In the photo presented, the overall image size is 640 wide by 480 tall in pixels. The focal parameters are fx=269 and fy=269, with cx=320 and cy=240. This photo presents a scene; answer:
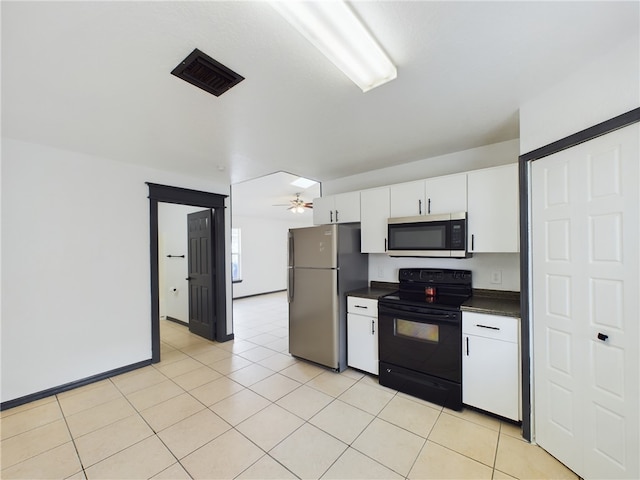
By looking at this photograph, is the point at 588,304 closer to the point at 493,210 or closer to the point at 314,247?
the point at 493,210

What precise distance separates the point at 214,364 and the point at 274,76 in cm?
321

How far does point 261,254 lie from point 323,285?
555 centimetres

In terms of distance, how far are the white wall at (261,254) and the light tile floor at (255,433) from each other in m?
4.87

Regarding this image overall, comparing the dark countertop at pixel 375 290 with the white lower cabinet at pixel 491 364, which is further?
the dark countertop at pixel 375 290

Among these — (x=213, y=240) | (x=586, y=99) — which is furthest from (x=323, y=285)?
(x=586, y=99)

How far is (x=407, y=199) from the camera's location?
2842 millimetres

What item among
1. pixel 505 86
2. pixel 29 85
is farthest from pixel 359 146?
pixel 29 85

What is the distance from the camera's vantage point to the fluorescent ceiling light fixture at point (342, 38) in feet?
3.56

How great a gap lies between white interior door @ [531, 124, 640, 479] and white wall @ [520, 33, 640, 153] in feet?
0.42

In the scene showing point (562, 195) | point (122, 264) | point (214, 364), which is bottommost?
point (214, 364)

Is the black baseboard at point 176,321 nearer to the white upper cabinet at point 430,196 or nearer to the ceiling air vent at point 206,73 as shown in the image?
the white upper cabinet at point 430,196

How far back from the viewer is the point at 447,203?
2.58 m

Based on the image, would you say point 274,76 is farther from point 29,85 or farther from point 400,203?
point 400,203

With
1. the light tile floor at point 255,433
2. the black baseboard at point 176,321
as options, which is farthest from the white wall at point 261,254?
the light tile floor at point 255,433
